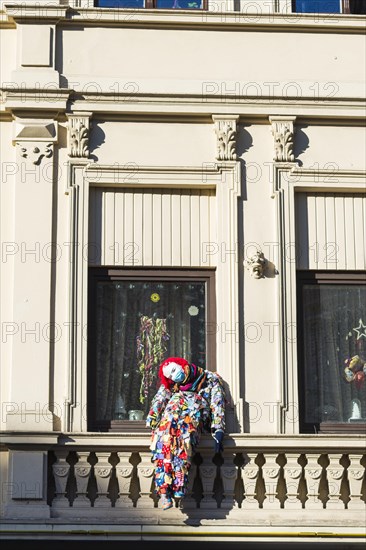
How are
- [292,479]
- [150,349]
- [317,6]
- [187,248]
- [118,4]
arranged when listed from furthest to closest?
[317,6], [118,4], [187,248], [150,349], [292,479]

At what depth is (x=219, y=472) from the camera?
703 inches

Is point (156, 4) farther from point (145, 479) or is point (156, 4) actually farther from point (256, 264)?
point (145, 479)

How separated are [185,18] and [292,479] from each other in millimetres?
5822

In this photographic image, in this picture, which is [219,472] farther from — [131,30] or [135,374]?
[131,30]

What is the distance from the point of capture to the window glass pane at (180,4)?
19.4m

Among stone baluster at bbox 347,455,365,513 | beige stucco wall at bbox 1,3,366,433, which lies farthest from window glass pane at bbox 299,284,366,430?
stone baluster at bbox 347,455,365,513

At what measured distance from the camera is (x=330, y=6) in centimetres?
1961

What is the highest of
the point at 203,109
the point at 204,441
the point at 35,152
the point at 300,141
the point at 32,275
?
the point at 203,109

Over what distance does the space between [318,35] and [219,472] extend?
5.64m

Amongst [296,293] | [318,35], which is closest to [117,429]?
[296,293]

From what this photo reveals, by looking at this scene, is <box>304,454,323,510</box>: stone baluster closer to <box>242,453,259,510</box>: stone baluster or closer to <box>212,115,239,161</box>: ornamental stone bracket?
<box>242,453,259,510</box>: stone baluster

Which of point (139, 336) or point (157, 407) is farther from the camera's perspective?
point (139, 336)

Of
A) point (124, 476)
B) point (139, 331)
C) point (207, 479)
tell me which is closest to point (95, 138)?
point (139, 331)

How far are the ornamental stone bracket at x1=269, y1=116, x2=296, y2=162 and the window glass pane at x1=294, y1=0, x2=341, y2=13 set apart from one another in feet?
5.20
